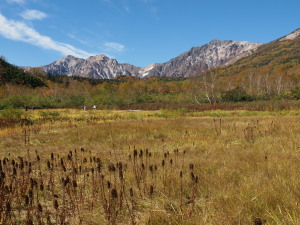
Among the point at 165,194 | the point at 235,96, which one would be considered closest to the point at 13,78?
the point at 235,96

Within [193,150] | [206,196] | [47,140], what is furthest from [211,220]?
[47,140]

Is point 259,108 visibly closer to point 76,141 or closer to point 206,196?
point 76,141

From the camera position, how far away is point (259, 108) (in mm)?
28250

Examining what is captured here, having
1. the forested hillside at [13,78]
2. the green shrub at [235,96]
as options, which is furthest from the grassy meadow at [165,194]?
the forested hillside at [13,78]

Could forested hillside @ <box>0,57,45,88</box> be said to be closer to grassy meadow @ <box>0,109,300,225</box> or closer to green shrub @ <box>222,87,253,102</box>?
green shrub @ <box>222,87,253,102</box>

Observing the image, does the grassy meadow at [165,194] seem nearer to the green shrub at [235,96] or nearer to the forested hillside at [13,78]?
the green shrub at [235,96]

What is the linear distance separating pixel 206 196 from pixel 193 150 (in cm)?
336

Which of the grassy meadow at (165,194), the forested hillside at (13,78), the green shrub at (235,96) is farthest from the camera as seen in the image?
the forested hillside at (13,78)

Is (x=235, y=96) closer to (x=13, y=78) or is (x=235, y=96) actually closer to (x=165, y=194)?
(x=165, y=194)

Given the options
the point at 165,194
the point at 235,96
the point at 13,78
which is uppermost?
the point at 13,78

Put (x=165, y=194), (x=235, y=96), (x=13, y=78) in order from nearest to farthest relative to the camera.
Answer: (x=165, y=194)
(x=235, y=96)
(x=13, y=78)

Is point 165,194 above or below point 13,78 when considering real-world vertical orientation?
below

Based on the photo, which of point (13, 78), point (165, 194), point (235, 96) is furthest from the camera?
point (13, 78)

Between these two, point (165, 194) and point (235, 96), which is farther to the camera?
point (235, 96)
